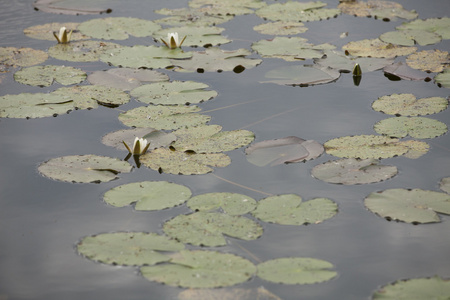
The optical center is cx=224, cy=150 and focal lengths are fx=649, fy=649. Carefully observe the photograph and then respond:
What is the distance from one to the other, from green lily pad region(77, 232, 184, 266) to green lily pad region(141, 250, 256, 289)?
6 cm

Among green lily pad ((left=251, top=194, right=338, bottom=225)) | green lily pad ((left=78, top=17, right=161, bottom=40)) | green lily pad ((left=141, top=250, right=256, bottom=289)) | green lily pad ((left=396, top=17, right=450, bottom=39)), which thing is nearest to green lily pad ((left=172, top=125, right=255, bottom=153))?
green lily pad ((left=251, top=194, right=338, bottom=225))

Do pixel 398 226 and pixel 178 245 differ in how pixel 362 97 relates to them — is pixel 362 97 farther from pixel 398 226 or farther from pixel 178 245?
pixel 178 245

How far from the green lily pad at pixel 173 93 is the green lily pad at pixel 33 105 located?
55cm

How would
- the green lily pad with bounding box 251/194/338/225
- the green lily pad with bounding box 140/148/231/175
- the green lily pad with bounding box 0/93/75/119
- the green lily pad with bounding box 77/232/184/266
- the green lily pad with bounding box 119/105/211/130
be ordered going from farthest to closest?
the green lily pad with bounding box 0/93/75/119 → the green lily pad with bounding box 119/105/211/130 → the green lily pad with bounding box 140/148/231/175 → the green lily pad with bounding box 251/194/338/225 → the green lily pad with bounding box 77/232/184/266

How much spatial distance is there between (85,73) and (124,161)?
154cm

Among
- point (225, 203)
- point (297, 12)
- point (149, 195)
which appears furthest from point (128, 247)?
point (297, 12)

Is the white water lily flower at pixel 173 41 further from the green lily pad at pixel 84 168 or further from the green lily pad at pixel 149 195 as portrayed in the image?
the green lily pad at pixel 149 195

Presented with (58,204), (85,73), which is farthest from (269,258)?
(85,73)

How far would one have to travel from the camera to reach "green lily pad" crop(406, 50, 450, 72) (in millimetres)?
5469

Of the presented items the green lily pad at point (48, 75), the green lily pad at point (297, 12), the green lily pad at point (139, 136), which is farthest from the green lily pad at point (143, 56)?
the green lily pad at point (297, 12)

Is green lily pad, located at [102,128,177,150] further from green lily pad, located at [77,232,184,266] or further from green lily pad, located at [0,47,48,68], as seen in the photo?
green lily pad, located at [0,47,48,68]

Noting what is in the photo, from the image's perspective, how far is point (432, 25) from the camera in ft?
20.9

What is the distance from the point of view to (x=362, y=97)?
16.5 feet

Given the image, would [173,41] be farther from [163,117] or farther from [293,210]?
[293,210]
